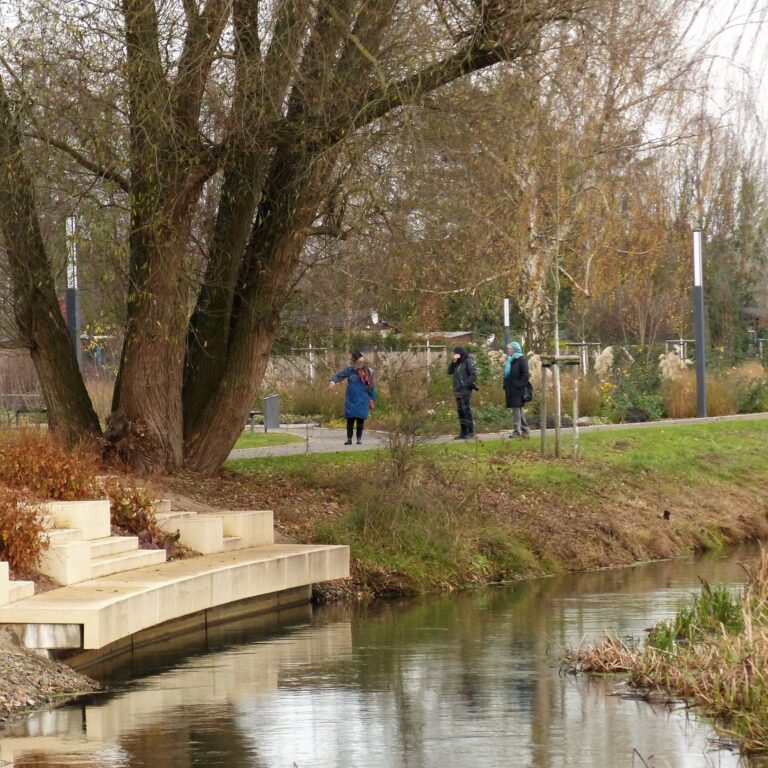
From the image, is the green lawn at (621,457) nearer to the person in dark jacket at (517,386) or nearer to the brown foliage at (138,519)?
the person in dark jacket at (517,386)

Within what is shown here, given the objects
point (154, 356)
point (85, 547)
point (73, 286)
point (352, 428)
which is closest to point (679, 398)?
point (352, 428)

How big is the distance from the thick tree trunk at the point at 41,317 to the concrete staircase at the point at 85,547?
14.1 ft

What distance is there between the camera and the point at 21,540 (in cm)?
1273

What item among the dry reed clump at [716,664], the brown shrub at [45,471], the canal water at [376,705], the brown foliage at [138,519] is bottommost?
the canal water at [376,705]

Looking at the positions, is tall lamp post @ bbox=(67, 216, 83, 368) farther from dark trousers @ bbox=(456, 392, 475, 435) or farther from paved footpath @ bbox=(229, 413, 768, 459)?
dark trousers @ bbox=(456, 392, 475, 435)

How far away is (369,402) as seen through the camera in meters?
27.0

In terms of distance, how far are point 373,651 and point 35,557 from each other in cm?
274

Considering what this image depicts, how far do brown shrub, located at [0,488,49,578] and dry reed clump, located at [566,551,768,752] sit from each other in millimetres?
4102

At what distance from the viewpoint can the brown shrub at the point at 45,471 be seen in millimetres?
14992

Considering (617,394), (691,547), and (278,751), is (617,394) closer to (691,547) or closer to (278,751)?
(691,547)

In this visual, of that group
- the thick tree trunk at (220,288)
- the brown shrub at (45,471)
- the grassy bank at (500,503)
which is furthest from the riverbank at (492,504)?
the brown shrub at (45,471)

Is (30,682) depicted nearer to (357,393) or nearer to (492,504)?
(492,504)

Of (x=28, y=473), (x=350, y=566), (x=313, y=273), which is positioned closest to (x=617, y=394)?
(x=313, y=273)

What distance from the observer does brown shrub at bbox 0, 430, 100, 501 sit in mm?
14992
